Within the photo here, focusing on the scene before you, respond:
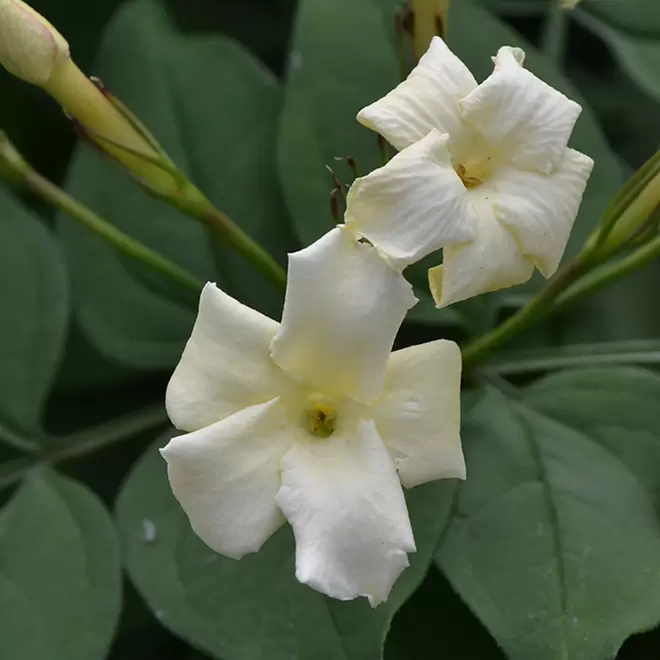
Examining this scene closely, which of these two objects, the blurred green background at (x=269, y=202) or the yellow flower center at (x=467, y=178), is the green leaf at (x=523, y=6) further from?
the yellow flower center at (x=467, y=178)

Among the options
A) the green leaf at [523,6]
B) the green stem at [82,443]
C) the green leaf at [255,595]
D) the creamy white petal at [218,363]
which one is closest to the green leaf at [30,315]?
the green stem at [82,443]

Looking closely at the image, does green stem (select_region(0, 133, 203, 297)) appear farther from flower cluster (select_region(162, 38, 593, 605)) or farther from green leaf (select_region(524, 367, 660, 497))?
green leaf (select_region(524, 367, 660, 497))

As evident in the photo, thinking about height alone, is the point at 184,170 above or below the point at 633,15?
above

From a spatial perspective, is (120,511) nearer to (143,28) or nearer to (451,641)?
(451,641)

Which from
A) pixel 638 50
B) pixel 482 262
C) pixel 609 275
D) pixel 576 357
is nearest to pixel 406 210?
pixel 482 262

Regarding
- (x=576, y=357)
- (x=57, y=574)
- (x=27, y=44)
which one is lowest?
(x=576, y=357)

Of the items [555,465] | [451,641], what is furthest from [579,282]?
[451,641]

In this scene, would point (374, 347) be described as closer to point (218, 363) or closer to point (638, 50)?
point (218, 363)

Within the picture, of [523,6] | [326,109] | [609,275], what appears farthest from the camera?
[523,6]
